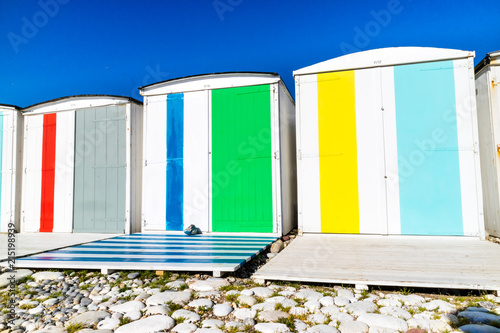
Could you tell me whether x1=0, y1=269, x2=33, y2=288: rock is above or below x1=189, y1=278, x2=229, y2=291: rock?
above

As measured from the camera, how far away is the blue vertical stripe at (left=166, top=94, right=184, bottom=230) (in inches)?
229

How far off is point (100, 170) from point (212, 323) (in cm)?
508

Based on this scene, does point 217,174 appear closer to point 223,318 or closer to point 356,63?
point 356,63

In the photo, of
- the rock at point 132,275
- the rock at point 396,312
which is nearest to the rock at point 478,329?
the rock at point 396,312

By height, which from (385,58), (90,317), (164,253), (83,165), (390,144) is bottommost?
(90,317)

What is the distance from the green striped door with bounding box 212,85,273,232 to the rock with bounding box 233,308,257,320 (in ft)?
9.72

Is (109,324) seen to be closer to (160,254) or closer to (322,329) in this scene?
(322,329)

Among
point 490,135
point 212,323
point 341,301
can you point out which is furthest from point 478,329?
point 490,135

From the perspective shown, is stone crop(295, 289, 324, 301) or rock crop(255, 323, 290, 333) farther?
stone crop(295, 289, 324, 301)

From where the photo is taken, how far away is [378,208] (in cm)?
498

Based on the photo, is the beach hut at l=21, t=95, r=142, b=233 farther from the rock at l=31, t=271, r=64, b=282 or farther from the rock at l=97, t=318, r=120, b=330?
the rock at l=97, t=318, r=120, b=330

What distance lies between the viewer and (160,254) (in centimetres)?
385

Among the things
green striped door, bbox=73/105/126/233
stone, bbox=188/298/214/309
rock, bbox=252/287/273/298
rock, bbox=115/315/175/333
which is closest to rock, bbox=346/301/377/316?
rock, bbox=252/287/273/298

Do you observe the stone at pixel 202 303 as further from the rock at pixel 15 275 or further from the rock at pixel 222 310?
the rock at pixel 15 275
